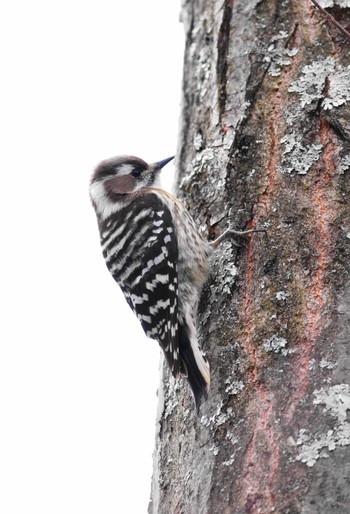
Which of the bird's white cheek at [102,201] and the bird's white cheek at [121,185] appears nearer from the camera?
the bird's white cheek at [102,201]

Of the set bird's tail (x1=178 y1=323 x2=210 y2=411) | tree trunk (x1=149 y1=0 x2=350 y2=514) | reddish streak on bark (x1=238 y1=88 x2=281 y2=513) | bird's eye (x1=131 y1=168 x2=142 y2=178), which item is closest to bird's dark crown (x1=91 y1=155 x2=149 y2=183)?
bird's eye (x1=131 y1=168 x2=142 y2=178)

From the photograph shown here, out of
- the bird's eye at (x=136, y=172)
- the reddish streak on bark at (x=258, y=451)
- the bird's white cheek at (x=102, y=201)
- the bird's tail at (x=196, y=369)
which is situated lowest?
the reddish streak on bark at (x=258, y=451)

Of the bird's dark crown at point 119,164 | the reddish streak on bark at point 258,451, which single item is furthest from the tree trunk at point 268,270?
the bird's dark crown at point 119,164

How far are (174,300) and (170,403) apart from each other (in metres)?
0.62

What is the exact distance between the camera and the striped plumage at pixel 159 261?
4.12 metres

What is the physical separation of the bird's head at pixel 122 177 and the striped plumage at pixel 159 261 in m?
0.03

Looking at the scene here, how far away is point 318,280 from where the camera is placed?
3.50 metres

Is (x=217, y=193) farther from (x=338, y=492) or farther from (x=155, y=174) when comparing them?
(x=338, y=492)

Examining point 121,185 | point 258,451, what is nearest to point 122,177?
point 121,185

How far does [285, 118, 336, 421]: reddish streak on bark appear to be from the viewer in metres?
3.21

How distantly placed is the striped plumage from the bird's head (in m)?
0.03

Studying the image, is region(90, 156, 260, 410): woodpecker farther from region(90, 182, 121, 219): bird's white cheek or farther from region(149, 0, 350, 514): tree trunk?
region(149, 0, 350, 514): tree trunk

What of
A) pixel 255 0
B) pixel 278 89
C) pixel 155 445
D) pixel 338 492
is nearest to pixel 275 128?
pixel 278 89

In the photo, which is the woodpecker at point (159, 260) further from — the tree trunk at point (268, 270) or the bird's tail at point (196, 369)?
the tree trunk at point (268, 270)
